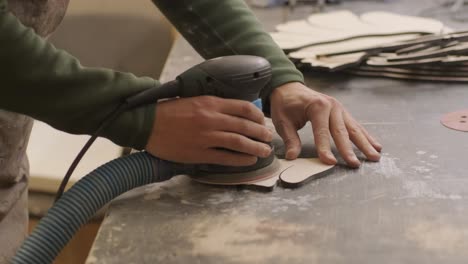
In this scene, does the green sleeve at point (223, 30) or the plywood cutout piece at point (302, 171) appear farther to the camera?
the green sleeve at point (223, 30)

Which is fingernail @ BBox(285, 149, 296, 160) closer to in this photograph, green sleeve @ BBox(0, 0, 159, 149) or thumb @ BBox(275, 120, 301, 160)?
thumb @ BBox(275, 120, 301, 160)

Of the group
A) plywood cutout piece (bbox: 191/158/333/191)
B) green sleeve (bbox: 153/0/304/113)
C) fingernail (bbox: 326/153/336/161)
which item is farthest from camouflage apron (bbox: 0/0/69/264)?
fingernail (bbox: 326/153/336/161)

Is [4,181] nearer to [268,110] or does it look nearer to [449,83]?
[268,110]

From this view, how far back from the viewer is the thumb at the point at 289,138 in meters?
0.90

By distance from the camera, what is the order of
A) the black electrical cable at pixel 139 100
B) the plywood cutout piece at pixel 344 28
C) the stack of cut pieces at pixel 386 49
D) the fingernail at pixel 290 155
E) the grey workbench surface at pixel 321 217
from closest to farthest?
1. the grey workbench surface at pixel 321 217
2. the black electrical cable at pixel 139 100
3. the fingernail at pixel 290 155
4. the stack of cut pieces at pixel 386 49
5. the plywood cutout piece at pixel 344 28

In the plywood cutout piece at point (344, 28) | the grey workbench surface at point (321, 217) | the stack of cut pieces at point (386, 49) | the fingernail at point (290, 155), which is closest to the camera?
the grey workbench surface at point (321, 217)

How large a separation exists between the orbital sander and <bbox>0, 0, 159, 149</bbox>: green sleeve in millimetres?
13

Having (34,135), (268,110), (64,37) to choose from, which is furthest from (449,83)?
(64,37)

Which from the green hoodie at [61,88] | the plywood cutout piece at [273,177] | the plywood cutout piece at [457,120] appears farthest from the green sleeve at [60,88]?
the plywood cutout piece at [457,120]

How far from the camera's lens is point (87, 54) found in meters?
1.83

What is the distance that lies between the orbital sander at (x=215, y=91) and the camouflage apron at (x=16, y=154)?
194mm

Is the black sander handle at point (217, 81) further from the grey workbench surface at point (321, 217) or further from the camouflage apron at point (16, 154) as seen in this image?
the camouflage apron at point (16, 154)

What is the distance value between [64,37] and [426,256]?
138 cm

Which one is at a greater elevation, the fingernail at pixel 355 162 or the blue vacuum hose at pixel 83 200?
the blue vacuum hose at pixel 83 200
